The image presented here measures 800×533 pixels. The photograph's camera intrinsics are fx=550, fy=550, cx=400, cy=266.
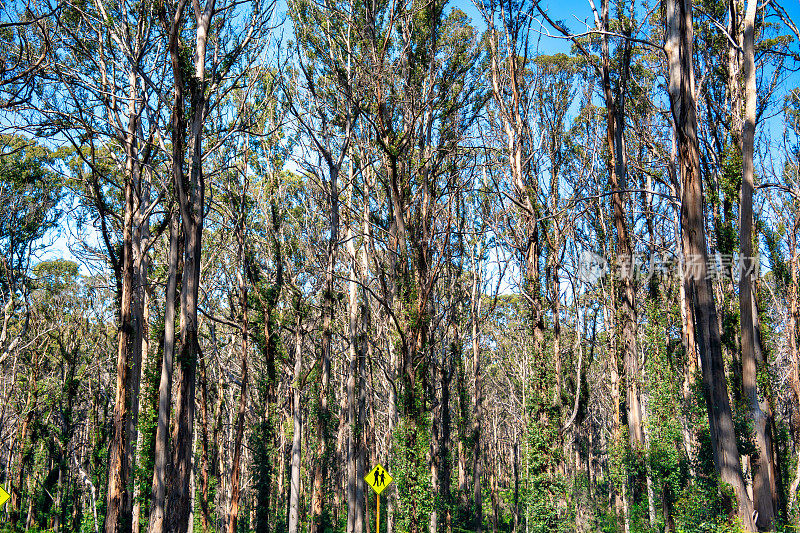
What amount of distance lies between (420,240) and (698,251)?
5.26 m

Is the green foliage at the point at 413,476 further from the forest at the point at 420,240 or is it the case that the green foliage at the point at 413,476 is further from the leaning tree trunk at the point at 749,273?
the leaning tree trunk at the point at 749,273

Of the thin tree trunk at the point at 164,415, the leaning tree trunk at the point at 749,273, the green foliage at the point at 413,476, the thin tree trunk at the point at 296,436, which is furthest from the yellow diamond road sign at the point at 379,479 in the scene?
the leaning tree trunk at the point at 749,273

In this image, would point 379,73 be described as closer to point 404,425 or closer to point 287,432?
point 404,425

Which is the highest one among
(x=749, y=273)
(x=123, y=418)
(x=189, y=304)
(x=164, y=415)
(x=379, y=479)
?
(x=749, y=273)

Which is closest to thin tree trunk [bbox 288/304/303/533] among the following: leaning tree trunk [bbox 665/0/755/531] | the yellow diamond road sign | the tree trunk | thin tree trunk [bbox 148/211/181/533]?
the tree trunk

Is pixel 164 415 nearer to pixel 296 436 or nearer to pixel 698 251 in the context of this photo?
pixel 296 436

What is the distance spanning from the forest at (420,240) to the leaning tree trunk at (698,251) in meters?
0.04

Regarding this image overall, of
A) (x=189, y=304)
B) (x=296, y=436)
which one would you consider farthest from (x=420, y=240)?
(x=296, y=436)

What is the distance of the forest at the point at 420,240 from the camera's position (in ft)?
33.1

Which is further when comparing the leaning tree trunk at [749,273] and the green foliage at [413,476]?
the green foliage at [413,476]

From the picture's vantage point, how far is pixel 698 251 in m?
8.38

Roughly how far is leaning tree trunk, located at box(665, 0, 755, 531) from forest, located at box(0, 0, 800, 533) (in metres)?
0.04

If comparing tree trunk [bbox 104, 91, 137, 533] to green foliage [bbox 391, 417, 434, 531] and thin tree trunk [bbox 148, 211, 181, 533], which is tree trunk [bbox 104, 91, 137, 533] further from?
green foliage [bbox 391, 417, 434, 531]

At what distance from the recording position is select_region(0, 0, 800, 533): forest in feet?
33.1
